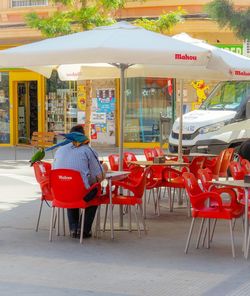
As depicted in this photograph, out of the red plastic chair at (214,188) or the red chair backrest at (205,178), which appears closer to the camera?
the red plastic chair at (214,188)

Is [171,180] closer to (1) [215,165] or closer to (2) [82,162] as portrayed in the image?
(1) [215,165]

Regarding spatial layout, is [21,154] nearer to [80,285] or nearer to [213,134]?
[213,134]

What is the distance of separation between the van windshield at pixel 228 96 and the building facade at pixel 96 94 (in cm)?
499

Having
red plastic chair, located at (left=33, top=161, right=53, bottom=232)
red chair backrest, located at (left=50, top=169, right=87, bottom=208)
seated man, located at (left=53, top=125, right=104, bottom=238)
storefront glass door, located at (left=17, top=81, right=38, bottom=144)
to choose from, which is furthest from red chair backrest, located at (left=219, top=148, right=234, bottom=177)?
storefront glass door, located at (left=17, top=81, right=38, bottom=144)

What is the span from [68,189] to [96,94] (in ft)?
54.5

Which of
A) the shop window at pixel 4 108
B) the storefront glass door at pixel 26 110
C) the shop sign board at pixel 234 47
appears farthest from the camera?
the shop window at pixel 4 108

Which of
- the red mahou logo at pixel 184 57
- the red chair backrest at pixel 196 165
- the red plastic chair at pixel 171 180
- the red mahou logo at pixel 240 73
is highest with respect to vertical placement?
the red mahou logo at pixel 184 57

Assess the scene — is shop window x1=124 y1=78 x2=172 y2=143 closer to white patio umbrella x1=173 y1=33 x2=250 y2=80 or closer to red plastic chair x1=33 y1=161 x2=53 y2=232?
white patio umbrella x1=173 y1=33 x2=250 y2=80

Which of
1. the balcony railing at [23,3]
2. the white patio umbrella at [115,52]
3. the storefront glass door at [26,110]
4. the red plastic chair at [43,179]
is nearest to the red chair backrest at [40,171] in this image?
the red plastic chair at [43,179]

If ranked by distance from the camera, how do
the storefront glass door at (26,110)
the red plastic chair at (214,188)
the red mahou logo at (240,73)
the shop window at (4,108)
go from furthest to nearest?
1. the shop window at (4,108)
2. the storefront glass door at (26,110)
3. the red mahou logo at (240,73)
4. the red plastic chair at (214,188)

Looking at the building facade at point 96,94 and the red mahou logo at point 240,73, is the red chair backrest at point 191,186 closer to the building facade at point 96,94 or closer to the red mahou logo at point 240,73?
the red mahou logo at point 240,73

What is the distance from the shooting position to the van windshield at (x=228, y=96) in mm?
18380

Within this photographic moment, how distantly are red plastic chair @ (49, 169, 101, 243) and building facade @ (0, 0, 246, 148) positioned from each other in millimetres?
14975

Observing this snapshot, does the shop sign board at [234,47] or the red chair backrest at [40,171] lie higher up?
the shop sign board at [234,47]
